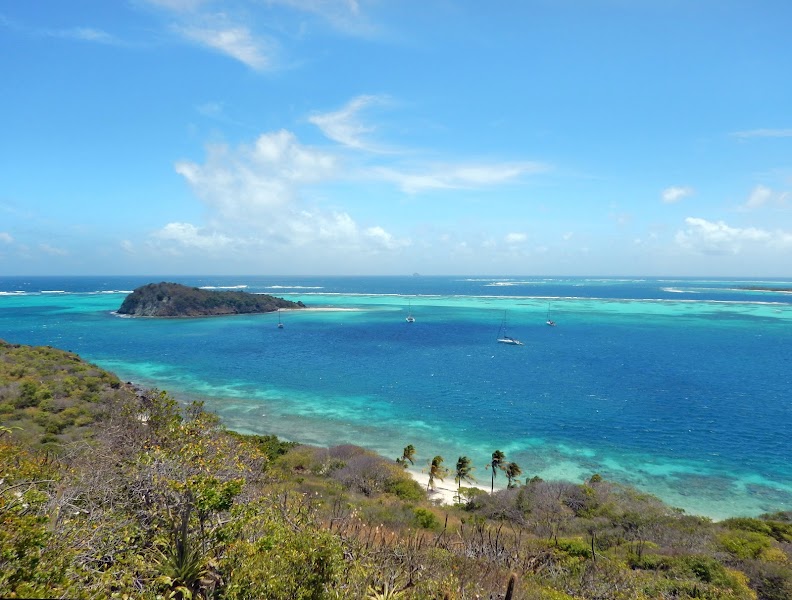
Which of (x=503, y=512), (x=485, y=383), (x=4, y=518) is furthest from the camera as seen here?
(x=485, y=383)

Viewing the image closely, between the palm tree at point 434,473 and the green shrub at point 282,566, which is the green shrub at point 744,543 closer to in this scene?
the palm tree at point 434,473

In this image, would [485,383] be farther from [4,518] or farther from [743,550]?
[4,518]

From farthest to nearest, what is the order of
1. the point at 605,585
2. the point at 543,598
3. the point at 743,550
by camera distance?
the point at 743,550, the point at 605,585, the point at 543,598

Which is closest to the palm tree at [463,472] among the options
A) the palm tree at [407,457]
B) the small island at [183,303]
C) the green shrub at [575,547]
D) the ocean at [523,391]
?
the ocean at [523,391]

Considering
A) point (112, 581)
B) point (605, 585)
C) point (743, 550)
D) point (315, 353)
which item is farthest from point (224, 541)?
point (315, 353)

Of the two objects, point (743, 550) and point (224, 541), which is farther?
point (743, 550)

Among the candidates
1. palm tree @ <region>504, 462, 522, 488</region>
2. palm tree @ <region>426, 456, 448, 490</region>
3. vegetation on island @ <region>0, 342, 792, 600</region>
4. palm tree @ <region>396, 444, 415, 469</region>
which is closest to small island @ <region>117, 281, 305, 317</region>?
vegetation on island @ <region>0, 342, 792, 600</region>
